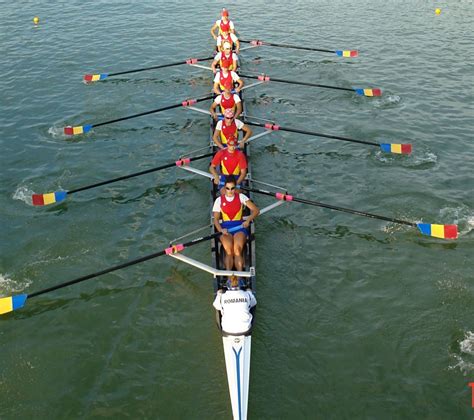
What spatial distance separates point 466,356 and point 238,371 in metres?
4.90

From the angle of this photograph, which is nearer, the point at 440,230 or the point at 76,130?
the point at 440,230

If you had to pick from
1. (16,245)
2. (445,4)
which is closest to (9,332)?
(16,245)

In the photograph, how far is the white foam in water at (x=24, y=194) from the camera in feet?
47.8

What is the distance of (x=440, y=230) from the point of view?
466 inches

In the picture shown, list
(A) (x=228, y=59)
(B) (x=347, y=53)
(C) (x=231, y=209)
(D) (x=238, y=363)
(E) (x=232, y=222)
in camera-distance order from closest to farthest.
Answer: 1. (D) (x=238, y=363)
2. (C) (x=231, y=209)
3. (E) (x=232, y=222)
4. (A) (x=228, y=59)
5. (B) (x=347, y=53)

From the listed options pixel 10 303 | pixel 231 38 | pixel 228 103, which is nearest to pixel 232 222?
pixel 10 303

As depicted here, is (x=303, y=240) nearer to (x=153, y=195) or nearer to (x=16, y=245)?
(x=153, y=195)

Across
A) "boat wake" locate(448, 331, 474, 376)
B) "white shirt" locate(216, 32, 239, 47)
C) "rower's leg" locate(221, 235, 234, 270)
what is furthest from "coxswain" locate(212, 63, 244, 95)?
"boat wake" locate(448, 331, 474, 376)

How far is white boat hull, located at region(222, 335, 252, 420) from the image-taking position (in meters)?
8.11

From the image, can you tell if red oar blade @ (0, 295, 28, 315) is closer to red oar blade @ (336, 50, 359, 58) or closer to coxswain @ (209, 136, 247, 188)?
coxswain @ (209, 136, 247, 188)

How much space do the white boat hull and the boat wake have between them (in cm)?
429

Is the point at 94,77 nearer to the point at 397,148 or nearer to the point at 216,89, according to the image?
the point at 216,89

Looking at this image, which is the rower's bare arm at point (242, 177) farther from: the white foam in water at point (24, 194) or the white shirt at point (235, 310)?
the white foam in water at point (24, 194)

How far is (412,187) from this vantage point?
14.9 m
